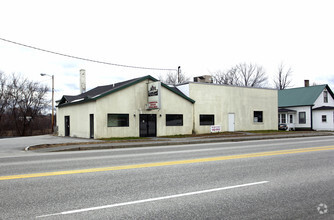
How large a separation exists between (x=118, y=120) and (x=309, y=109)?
29.5 m

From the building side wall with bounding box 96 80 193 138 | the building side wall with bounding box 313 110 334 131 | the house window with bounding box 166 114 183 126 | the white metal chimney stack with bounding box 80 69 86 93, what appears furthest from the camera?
the building side wall with bounding box 313 110 334 131

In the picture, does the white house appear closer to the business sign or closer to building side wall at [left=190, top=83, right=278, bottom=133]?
building side wall at [left=190, top=83, right=278, bottom=133]

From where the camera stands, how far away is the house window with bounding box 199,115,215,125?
100 feet

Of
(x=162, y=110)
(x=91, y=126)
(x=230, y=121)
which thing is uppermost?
(x=162, y=110)

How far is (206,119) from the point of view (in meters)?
31.0

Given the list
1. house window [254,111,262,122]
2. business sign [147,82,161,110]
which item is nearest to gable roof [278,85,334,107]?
house window [254,111,262,122]

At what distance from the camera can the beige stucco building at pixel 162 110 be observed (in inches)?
995

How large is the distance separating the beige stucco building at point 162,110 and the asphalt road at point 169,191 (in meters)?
15.8

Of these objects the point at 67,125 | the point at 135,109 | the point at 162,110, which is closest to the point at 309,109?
the point at 162,110

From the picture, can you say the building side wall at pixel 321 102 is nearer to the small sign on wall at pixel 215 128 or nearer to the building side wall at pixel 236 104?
the building side wall at pixel 236 104

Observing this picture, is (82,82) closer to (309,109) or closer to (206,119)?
(206,119)

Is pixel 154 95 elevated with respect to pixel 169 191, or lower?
elevated

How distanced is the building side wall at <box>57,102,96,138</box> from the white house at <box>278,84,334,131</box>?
94.8ft

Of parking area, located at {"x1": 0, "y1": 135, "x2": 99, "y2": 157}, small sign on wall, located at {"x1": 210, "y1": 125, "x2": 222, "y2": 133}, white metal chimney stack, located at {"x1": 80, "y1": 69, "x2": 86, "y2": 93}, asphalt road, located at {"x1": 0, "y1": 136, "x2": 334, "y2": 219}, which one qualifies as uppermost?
white metal chimney stack, located at {"x1": 80, "y1": 69, "x2": 86, "y2": 93}
